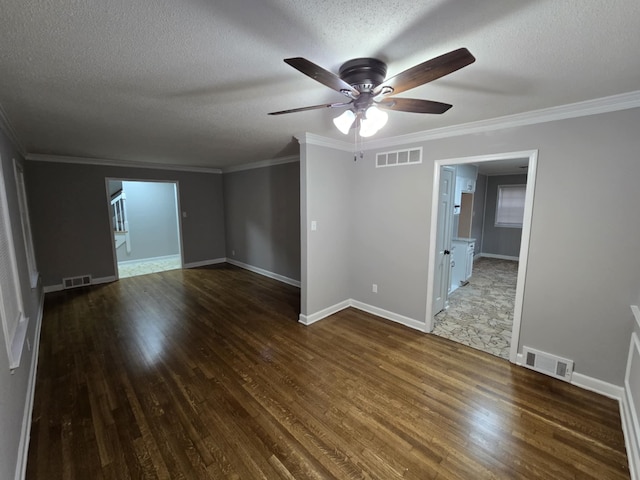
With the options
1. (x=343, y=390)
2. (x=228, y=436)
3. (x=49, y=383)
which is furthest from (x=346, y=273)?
(x=49, y=383)

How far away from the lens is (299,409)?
212 cm

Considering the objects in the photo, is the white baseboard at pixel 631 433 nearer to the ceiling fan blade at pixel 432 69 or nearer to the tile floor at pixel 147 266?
the ceiling fan blade at pixel 432 69

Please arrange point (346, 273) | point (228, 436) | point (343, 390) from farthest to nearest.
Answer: point (346, 273) < point (343, 390) < point (228, 436)

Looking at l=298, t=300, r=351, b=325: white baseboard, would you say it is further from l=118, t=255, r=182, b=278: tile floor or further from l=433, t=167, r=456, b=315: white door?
l=118, t=255, r=182, b=278: tile floor

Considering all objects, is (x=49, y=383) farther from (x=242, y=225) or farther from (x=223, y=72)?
(x=242, y=225)

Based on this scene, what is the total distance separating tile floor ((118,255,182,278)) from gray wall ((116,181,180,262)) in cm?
16

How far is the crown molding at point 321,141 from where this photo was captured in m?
3.21

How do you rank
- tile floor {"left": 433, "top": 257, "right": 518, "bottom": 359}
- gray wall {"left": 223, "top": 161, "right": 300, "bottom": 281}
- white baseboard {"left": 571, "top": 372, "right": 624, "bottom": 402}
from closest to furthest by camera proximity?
white baseboard {"left": 571, "top": 372, "right": 624, "bottom": 402}
tile floor {"left": 433, "top": 257, "right": 518, "bottom": 359}
gray wall {"left": 223, "top": 161, "right": 300, "bottom": 281}

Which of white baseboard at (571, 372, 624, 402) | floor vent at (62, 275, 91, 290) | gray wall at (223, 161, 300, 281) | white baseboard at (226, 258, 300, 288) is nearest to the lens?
white baseboard at (571, 372, 624, 402)

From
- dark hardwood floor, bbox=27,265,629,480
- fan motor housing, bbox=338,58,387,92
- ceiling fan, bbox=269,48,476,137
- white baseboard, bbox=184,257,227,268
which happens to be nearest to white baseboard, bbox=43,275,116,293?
white baseboard, bbox=184,257,227,268

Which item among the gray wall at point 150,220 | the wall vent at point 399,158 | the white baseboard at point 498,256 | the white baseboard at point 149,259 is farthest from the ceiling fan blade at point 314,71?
the white baseboard at point 498,256

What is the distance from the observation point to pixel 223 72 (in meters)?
1.65

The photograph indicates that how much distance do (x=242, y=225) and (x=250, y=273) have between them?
117 cm

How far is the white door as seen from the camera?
128 inches
